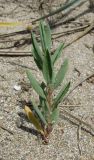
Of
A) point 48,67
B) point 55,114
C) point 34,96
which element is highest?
point 48,67

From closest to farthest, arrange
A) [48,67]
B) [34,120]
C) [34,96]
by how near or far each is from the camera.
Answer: [48,67] → [34,120] → [34,96]

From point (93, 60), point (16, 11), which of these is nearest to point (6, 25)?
point (16, 11)

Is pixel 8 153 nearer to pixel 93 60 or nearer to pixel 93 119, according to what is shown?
pixel 93 119

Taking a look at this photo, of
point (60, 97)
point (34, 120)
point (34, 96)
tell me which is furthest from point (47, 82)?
point (34, 96)

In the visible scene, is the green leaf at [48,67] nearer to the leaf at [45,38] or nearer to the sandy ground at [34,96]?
the leaf at [45,38]

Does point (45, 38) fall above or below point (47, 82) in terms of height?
above

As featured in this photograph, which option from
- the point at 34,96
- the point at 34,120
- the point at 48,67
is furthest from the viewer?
the point at 34,96

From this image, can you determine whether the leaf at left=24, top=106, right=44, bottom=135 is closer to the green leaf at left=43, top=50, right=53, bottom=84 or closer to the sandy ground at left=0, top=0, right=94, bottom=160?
the sandy ground at left=0, top=0, right=94, bottom=160

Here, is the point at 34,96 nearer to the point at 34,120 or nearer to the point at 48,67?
the point at 34,120

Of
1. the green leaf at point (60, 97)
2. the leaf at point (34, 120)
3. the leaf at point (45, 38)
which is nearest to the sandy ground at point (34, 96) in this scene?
the leaf at point (34, 120)
